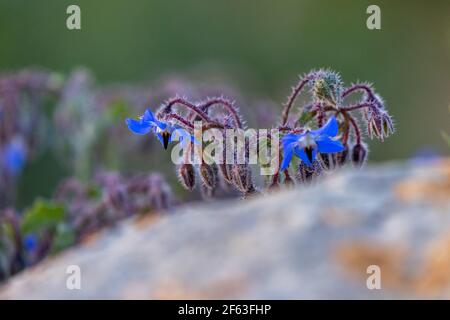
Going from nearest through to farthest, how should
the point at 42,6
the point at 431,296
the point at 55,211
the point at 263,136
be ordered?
the point at 431,296 < the point at 263,136 < the point at 55,211 < the point at 42,6

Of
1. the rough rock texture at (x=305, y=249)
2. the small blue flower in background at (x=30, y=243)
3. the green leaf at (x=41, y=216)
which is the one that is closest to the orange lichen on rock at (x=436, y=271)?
the rough rock texture at (x=305, y=249)

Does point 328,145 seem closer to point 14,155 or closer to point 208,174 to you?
point 208,174

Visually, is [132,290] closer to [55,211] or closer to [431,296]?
[431,296]

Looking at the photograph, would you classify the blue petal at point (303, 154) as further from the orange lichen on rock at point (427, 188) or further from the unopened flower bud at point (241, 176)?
the orange lichen on rock at point (427, 188)

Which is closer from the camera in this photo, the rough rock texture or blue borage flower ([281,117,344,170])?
the rough rock texture

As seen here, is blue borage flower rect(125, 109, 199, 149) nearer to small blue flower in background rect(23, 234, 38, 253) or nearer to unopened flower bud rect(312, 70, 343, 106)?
unopened flower bud rect(312, 70, 343, 106)

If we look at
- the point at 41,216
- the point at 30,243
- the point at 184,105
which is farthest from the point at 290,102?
the point at 30,243

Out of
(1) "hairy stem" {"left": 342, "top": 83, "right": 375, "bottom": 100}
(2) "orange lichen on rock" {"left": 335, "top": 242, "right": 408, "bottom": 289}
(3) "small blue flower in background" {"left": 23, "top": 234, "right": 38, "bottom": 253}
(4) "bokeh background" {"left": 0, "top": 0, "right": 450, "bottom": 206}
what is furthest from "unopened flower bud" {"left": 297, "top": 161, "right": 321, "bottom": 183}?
(4) "bokeh background" {"left": 0, "top": 0, "right": 450, "bottom": 206}
